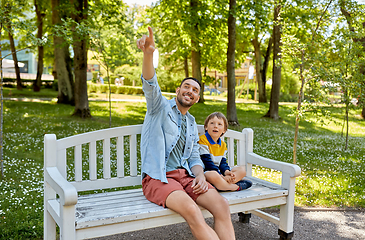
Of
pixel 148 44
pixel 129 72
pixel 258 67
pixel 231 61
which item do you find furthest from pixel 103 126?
pixel 129 72

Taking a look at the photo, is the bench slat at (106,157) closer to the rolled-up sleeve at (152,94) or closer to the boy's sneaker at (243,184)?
the rolled-up sleeve at (152,94)

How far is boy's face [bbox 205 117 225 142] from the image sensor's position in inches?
139

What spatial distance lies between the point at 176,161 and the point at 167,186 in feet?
1.12

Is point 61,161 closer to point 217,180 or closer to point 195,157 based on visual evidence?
point 195,157

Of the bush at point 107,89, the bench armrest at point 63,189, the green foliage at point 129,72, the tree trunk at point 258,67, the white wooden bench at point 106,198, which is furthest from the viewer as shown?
the green foliage at point 129,72

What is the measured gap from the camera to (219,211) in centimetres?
287

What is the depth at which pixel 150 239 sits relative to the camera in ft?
12.1

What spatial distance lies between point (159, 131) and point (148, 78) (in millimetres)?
508

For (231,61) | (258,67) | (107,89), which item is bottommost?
(107,89)

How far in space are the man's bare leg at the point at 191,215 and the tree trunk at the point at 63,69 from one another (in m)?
12.0

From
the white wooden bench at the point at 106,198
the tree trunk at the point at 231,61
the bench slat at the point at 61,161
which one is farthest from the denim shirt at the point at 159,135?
the tree trunk at the point at 231,61

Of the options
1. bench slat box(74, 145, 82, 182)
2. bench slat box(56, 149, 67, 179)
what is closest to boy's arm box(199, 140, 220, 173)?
bench slat box(74, 145, 82, 182)

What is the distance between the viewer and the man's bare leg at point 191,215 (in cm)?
264

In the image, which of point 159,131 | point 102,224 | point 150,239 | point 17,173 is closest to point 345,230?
point 150,239
